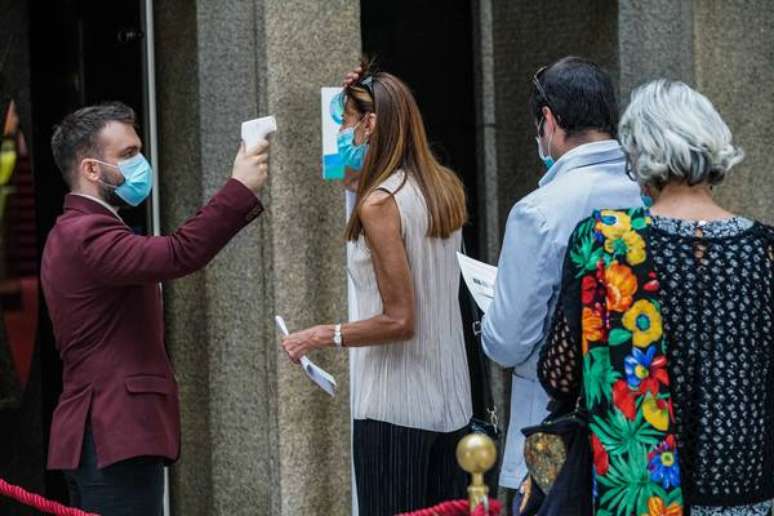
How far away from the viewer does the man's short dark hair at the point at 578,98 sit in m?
3.95

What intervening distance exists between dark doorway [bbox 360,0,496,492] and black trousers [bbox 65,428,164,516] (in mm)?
2947

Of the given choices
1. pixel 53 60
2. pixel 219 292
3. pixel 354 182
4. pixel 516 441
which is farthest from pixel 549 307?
pixel 53 60

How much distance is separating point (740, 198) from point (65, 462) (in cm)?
515

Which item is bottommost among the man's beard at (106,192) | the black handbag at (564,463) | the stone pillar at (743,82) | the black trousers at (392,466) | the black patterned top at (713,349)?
the black trousers at (392,466)

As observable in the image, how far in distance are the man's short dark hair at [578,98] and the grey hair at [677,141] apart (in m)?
0.66

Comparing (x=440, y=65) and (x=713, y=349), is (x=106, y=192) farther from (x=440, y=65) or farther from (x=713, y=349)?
(x=440, y=65)

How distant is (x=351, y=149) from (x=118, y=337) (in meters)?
1.17

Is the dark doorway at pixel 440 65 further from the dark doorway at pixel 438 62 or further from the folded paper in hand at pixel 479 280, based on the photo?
the folded paper in hand at pixel 479 280

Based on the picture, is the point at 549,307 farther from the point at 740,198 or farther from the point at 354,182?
the point at 740,198

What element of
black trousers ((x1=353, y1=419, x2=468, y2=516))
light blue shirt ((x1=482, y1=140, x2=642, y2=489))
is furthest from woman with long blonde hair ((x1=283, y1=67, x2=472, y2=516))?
light blue shirt ((x1=482, y1=140, x2=642, y2=489))

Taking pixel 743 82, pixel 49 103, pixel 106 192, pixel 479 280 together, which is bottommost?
pixel 479 280

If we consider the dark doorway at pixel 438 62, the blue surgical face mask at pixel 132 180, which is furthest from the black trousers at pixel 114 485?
the dark doorway at pixel 438 62

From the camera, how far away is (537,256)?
3740 mm

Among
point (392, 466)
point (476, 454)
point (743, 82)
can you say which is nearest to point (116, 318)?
point (392, 466)
